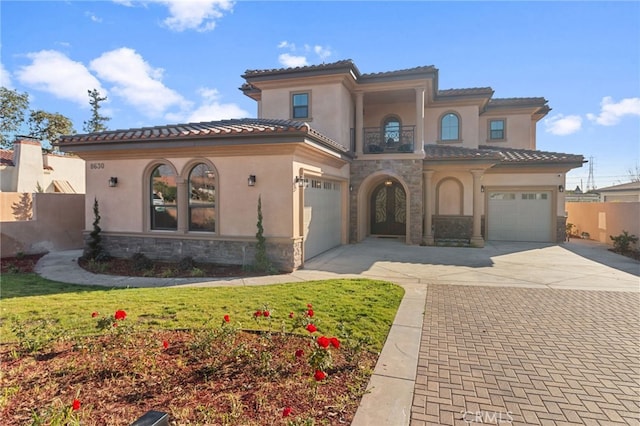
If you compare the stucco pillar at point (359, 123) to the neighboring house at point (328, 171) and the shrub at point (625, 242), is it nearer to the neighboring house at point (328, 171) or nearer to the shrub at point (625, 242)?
the neighboring house at point (328, 171)

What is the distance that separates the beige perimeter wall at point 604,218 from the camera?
1414 cm

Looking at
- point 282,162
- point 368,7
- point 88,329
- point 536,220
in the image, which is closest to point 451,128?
point 536,220

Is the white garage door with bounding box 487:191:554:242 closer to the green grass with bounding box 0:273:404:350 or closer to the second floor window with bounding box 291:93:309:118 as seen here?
the second floor window with bounding box 291:93:309:118

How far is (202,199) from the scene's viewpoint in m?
10.4

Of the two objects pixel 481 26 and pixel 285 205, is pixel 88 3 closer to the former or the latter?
pixel 285 205

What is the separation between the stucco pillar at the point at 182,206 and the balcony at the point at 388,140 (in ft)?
27.8

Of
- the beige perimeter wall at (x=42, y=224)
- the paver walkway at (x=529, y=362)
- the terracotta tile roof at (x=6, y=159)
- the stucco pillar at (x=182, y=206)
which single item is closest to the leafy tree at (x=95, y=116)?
the terracotta tile roof at (x=6, y=159)

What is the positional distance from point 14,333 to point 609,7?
46.7ft

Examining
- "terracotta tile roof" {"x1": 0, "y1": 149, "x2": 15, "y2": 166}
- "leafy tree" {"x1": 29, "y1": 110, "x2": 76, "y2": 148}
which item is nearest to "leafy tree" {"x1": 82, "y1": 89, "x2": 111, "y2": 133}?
"leafy tree" {"x1": 29, "y1": 110, "x2": 76, "y2": 148}

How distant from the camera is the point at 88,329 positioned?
197 inches

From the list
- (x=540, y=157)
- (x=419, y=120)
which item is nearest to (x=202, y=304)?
(x=419, y=120)

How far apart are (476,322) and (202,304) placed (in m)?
4.98

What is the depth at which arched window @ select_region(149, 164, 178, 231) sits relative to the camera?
34.9 feet

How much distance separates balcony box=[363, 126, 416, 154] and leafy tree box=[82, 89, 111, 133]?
155 ft
